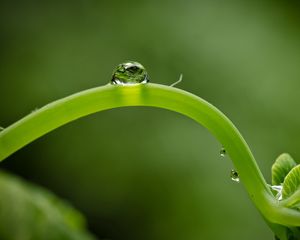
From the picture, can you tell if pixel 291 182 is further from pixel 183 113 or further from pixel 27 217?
→ pixel 27 217

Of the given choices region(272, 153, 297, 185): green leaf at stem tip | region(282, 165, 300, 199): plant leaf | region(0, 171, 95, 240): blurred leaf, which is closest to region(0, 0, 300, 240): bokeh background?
region(0, 171, 95, 240): blurred leaf

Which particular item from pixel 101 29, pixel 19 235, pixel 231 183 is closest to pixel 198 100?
pixel 19 235

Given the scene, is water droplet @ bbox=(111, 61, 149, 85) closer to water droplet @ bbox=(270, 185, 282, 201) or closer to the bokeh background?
water droplet @ bbox=(270, 185, 282, 201)

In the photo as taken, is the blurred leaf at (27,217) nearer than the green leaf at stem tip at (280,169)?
No

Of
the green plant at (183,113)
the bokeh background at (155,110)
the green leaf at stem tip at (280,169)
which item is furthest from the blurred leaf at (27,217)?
the bokeh background at (155,110)

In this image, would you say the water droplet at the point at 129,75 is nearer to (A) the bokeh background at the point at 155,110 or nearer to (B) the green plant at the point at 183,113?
(B) the green plant at the point at 183,113
